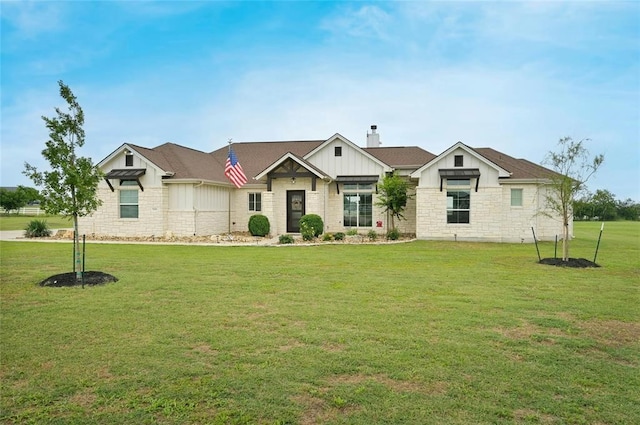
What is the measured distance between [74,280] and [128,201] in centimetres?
1338

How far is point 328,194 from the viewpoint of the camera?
23609 millimetres

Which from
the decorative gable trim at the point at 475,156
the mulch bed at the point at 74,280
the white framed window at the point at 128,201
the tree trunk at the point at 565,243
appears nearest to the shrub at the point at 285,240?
the decorative gable trim at the point at 475,156

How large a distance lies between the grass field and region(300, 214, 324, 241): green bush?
10.0m

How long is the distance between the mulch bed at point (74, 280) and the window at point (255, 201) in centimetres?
1494

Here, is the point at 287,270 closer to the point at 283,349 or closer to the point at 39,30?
the point at 283,349

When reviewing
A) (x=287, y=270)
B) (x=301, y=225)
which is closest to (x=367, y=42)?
(x=301, y=225)

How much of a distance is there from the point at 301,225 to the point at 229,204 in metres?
5.84

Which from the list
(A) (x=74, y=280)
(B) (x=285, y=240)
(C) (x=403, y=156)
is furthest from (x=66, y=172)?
(C) (x=403, y=156)

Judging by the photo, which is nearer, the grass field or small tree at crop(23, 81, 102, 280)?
the grass field

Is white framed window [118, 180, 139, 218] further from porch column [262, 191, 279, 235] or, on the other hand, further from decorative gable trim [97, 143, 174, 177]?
porch column [262, 191, 279, 235]

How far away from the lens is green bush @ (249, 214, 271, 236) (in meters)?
22.0

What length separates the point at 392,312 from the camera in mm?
6977

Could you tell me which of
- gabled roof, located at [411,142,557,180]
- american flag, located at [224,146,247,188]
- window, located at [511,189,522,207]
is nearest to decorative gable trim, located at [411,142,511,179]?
gabled roof, located at [411,142,557,180]

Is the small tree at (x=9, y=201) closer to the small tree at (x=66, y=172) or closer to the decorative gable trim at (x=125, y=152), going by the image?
the decorative gable trim at (x=125, y=152)
